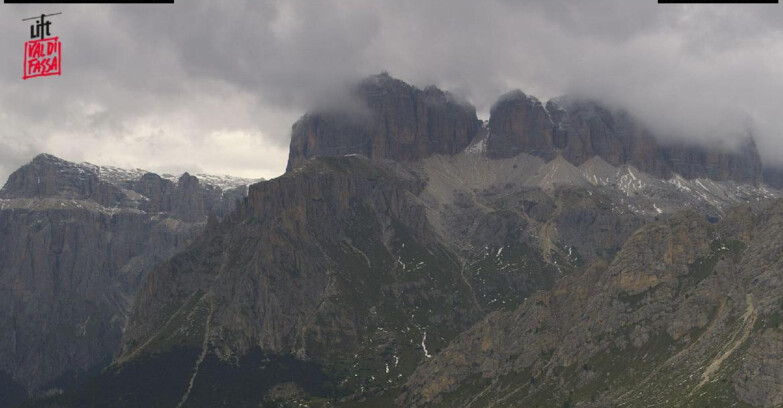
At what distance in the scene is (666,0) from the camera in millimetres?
180000

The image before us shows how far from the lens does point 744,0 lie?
182 metres

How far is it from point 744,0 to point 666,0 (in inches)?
642
